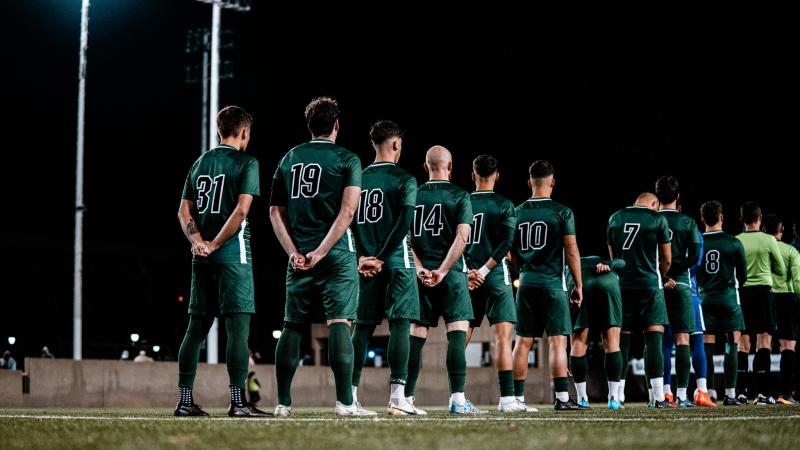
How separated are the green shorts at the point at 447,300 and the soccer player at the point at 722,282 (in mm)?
5027

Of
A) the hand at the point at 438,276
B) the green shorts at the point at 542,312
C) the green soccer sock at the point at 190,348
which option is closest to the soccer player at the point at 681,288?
the green shorts at the point at 542,312

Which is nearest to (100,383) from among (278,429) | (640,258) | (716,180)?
(640,258)

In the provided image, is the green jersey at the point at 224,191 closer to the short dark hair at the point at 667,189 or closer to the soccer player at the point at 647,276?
the soccer player at the point at 647,276

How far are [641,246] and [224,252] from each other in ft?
18.5

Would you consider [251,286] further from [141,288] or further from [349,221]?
[141,288]

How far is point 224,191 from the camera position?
27.1 feet

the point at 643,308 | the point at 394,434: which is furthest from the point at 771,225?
the point at 394,434

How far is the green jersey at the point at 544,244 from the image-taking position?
10.9m

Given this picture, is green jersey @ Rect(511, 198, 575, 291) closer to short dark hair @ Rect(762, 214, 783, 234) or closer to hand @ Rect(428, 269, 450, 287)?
hand @ Rect(428, 269, 450, 287)

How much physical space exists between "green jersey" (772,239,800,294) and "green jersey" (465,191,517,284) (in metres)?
5.22

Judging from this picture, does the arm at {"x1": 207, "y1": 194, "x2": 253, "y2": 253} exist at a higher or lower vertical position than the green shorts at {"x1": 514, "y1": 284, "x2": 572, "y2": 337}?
higher

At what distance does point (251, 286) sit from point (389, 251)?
114 cm

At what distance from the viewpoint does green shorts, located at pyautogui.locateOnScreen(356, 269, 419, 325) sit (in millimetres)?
8625

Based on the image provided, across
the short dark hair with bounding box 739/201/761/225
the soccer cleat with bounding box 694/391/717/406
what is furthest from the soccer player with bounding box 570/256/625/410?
the short dark hair with bounding box 739/201/761/225
